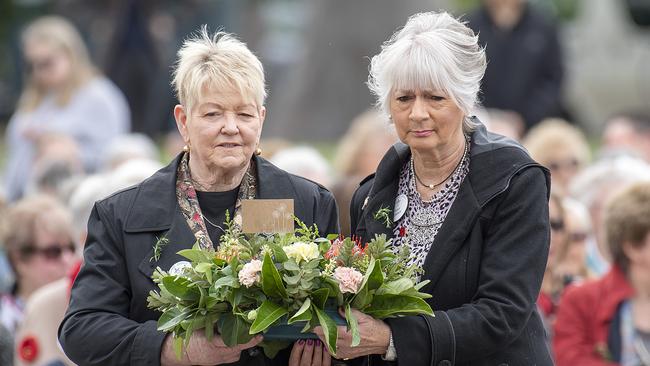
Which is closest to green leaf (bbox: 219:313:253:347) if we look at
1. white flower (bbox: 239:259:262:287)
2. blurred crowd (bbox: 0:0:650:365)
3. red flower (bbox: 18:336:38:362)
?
white flower (bbox: 239:259:262:287)

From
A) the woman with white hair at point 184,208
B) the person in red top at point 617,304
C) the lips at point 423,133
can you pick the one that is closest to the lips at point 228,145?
the woman with white hair at point 184,208

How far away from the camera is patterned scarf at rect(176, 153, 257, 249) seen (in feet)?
17.3

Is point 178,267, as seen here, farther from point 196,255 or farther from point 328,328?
point 328,328

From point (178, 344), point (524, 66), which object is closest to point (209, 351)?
point (178, 344)

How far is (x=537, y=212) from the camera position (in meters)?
5.18

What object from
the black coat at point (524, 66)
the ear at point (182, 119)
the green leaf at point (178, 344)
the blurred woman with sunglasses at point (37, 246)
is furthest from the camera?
the black coat at point (524, 66)

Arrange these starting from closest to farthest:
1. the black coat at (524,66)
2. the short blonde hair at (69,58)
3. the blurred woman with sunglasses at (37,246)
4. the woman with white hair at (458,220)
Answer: the woman with white hair at (458,220), the blurred woman with sunglasses at (37,246), the short blonde hair at (69,58), the black coat at (524,66)

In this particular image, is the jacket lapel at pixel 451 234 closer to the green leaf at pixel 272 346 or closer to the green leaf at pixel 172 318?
the green leaf at pixel 272 346

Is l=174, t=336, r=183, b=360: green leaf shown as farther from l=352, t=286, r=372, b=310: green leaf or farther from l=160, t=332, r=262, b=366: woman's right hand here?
l=352, t=286, r=372, b=310: green leaf

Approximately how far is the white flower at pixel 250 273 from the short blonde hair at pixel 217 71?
2.17ft

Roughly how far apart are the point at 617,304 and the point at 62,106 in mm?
6199

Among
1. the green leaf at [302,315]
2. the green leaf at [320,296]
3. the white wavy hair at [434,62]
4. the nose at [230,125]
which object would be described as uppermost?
the white wavy hair at [434,62]

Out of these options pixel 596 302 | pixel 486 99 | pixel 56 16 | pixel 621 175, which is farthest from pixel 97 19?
pixel 596 302

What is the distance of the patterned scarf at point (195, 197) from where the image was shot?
17.3 ft
